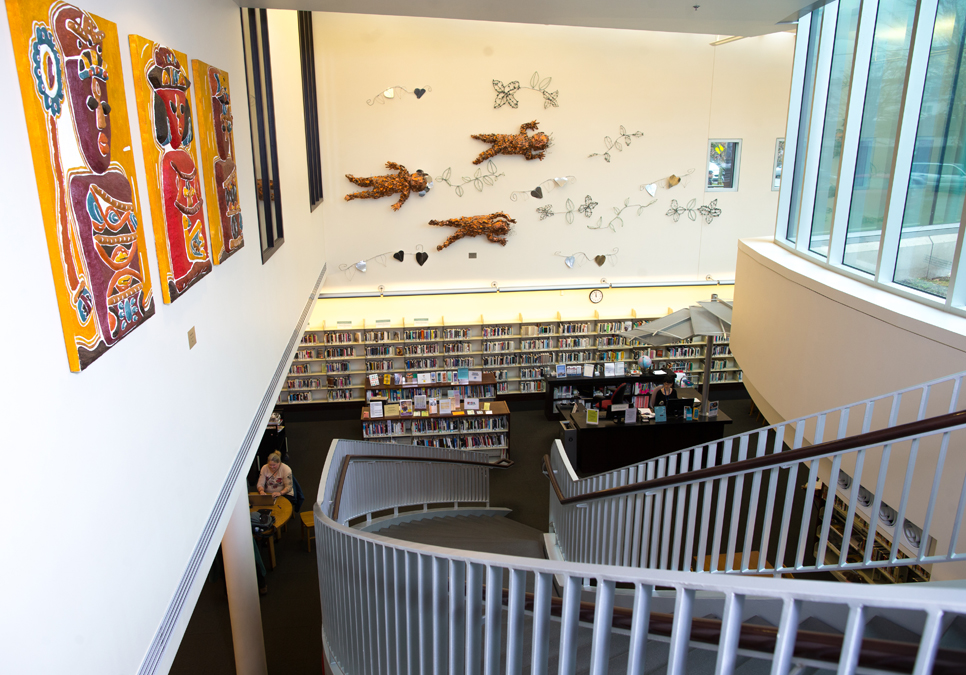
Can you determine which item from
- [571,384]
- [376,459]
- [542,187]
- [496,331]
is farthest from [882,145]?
[496,331]

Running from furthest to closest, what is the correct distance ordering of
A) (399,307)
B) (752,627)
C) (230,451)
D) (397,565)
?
(399,307)
(230,451)
(397,565)
(752,627)

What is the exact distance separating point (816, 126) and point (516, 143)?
15.6 ft

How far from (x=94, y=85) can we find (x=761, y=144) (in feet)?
35.6

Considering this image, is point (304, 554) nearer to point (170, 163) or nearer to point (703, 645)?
point (170, 163)

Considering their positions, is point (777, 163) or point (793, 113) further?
point (777, 163)

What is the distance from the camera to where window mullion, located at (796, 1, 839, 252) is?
6188 millimetres

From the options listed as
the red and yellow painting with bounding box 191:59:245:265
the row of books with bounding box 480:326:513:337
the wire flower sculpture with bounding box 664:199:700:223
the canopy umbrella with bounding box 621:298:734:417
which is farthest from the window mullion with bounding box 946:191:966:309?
the row of books with bounding box 480:326:513:337

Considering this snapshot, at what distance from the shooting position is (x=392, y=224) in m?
10.5

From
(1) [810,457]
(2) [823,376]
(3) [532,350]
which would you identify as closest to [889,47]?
(2) [823,376]

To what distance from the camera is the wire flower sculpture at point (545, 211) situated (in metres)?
10.7

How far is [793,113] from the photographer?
22.5ft

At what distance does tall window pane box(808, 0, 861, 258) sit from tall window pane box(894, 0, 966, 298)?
113 cm

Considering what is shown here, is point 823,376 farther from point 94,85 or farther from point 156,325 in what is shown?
point 94,85

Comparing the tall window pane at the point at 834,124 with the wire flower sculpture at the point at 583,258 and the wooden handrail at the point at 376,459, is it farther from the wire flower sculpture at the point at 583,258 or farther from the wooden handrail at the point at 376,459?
the wire flower sculpture at the point at 583,258
